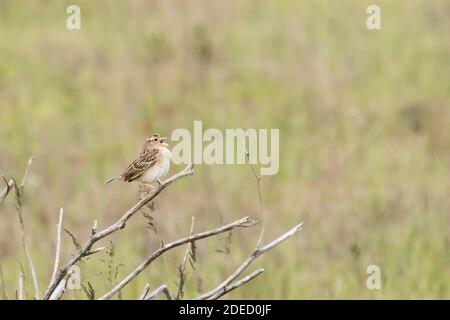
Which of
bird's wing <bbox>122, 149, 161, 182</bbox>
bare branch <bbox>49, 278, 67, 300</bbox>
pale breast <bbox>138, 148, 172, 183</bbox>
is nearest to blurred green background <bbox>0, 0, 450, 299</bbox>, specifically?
bare branch <bbox>49, 278, 67, 300</bbox>

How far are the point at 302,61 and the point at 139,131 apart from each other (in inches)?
84.2

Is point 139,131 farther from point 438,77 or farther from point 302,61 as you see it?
point 438,77

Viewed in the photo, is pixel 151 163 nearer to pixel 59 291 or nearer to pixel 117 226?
pixel 117 226

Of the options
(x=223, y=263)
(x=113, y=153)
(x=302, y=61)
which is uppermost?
(x=302, y=61)

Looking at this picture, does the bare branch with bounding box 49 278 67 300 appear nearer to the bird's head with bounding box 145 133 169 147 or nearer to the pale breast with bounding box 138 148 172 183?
the pale breast with bounding box 138 148 172 183

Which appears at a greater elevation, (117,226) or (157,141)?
(157,141)

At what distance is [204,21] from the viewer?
11.8m

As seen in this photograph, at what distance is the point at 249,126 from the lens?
390 inches

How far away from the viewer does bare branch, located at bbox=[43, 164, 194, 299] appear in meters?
2.95

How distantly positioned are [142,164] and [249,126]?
667 centimetres

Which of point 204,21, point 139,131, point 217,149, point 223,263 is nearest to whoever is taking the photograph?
point 217,149

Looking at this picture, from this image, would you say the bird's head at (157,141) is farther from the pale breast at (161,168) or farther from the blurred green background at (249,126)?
the blurred green background at (249,126)

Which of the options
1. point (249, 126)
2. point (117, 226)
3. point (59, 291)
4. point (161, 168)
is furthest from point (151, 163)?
point (249, 126)
